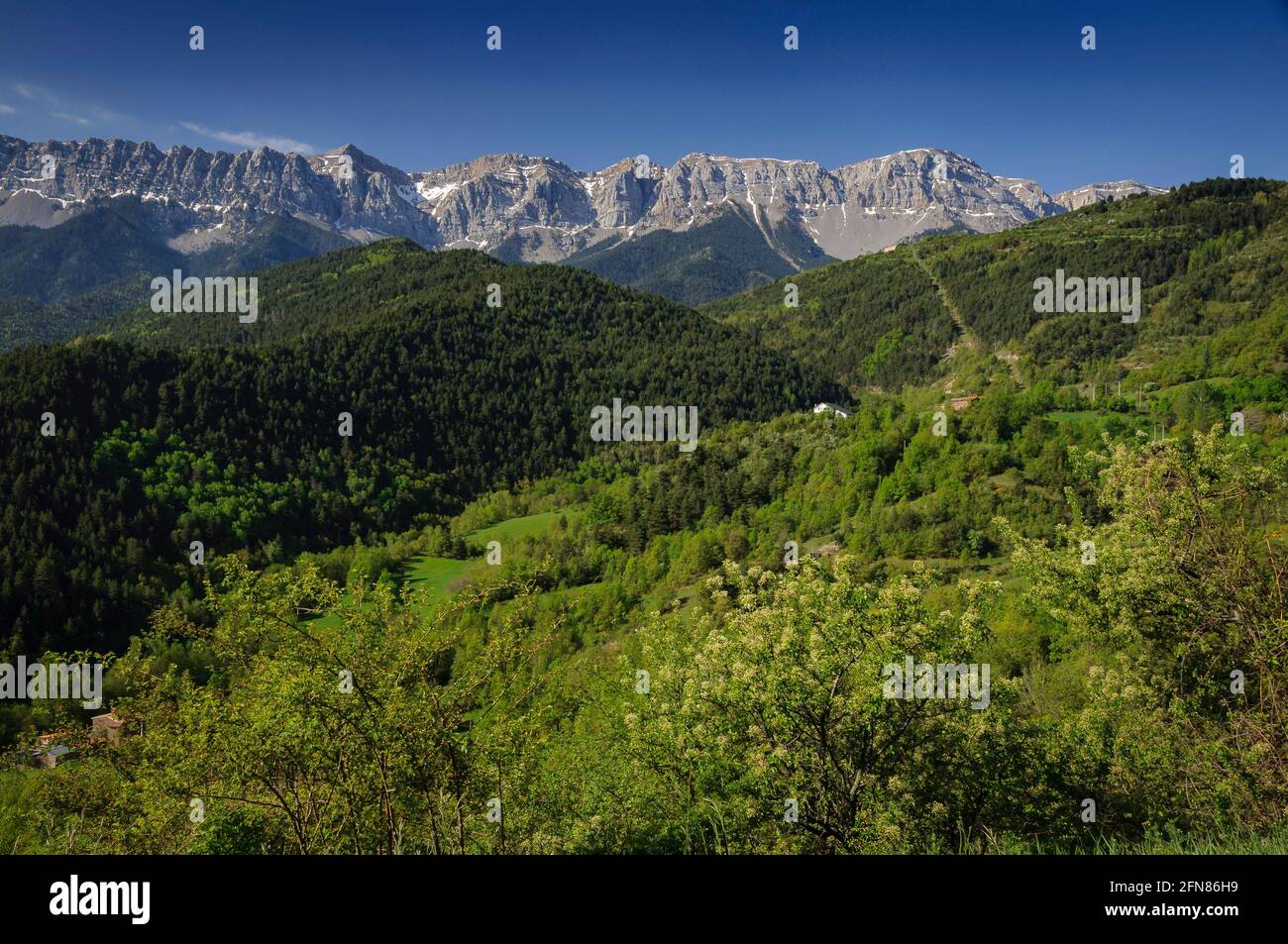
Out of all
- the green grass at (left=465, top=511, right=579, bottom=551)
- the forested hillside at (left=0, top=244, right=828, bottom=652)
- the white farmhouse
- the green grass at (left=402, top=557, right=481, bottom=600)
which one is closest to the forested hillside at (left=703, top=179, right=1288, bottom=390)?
the white farmhouse

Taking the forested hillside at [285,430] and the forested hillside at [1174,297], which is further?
the forested hillside at [1174,297]

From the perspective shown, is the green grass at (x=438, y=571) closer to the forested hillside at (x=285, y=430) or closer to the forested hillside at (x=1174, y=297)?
the forested hillside at (x=285, y=430)

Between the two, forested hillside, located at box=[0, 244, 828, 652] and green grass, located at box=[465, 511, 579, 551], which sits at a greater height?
forested hillside, located at box=[0, 244, 828, 652]

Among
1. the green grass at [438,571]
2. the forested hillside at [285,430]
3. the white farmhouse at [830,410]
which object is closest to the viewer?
the forested hillside at [285,430]

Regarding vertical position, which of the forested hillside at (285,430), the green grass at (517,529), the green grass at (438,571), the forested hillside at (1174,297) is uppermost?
the forested hillside at (1174,297)

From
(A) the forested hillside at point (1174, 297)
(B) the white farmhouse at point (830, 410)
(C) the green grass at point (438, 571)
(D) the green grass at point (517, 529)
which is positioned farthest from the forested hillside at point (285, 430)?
(A) the forested hillside at point (1174, 297)

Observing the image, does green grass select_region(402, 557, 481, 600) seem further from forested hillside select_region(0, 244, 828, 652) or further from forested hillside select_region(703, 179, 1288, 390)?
forested hillside select_region(703, 179, 1288, 390)

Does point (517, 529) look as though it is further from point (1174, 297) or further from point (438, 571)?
point (1174, 297)

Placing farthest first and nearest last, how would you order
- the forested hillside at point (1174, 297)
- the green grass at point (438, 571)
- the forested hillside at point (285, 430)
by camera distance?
the forested hillside at point (1174, 297)
the green grass at point (438, 571)
the forested hillside at point (285, 430)

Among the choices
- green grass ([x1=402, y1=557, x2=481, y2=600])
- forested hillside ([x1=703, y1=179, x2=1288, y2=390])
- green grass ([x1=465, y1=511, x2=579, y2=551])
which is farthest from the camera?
forested hillside ([x1=703, y1=179, x2=1288, y2=390])
